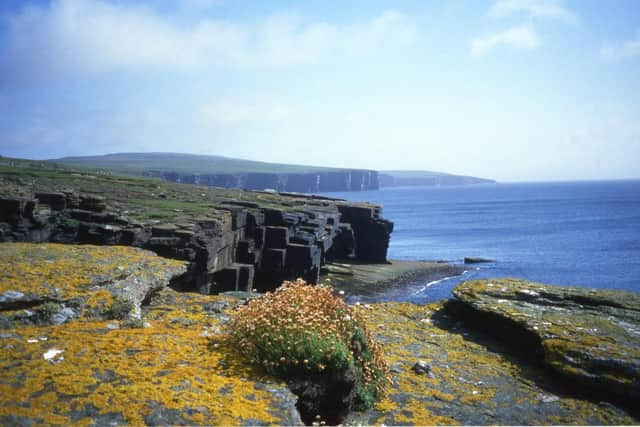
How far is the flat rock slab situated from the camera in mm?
6379

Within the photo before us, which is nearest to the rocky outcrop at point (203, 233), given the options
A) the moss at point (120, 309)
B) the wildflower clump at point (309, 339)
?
the moss at point (120, 309)

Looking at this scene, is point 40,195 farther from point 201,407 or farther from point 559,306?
point 559,306

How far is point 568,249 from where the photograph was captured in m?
68.9

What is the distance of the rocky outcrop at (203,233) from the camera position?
13617mm

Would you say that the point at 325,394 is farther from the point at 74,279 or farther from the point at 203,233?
the point at 203,233

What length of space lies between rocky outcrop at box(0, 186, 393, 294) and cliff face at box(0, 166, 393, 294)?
1.1 inches

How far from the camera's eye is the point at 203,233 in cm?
2112

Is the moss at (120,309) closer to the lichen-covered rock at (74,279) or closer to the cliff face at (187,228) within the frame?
the lichen-covered rock at (74,279)

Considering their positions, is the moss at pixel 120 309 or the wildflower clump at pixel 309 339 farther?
the moss at pixel 120 309

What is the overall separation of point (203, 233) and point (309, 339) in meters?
16.4

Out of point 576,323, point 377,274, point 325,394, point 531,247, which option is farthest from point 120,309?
point 531,247

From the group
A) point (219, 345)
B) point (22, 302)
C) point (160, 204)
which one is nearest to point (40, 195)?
point (160, 204)

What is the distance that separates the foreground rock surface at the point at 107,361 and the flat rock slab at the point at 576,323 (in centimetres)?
431

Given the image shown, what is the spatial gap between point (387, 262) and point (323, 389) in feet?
165
